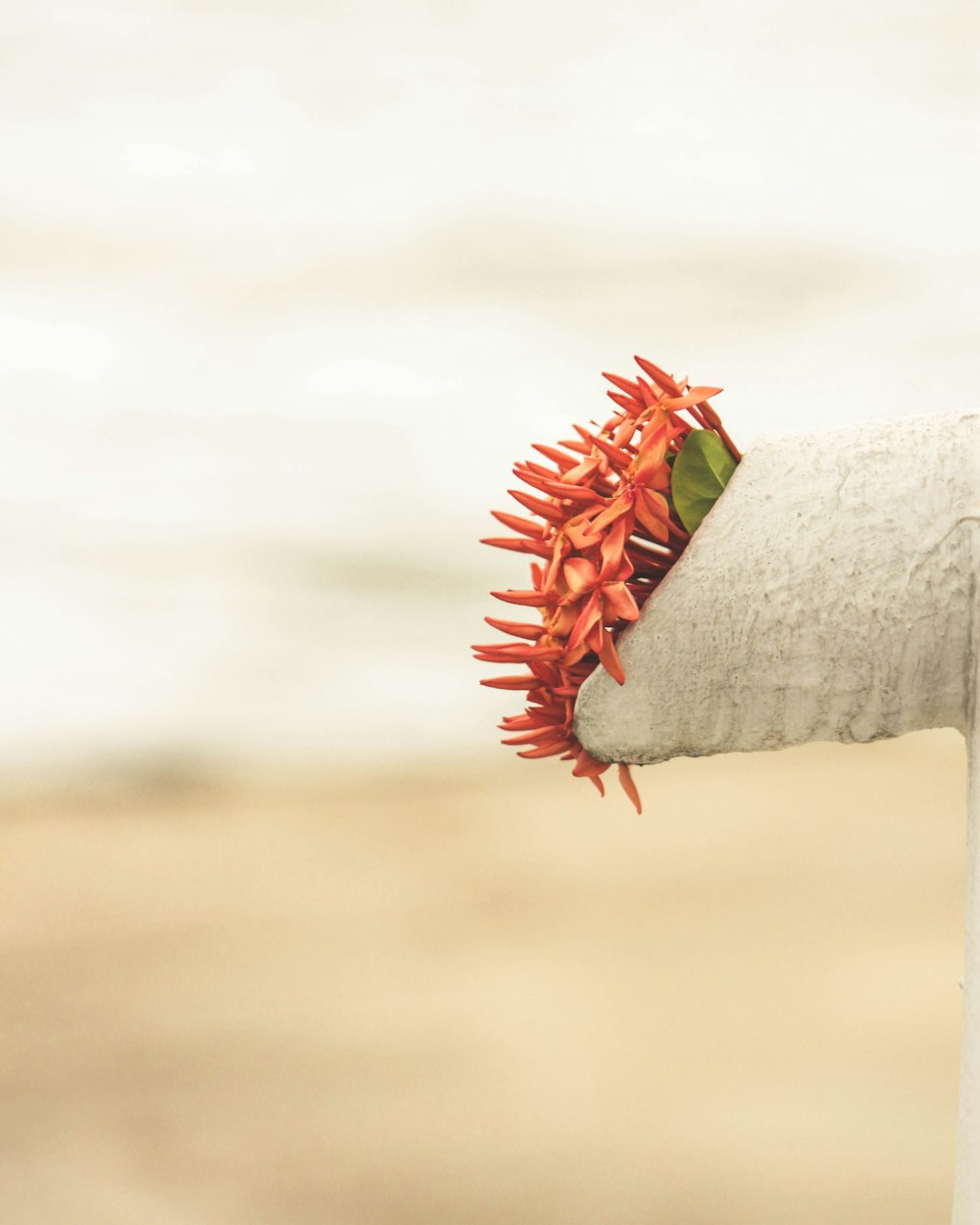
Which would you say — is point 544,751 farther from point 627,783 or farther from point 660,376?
point 660,376

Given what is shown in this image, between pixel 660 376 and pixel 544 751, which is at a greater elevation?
pixel 660 376

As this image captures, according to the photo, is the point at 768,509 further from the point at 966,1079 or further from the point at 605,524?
the point at 966,1079

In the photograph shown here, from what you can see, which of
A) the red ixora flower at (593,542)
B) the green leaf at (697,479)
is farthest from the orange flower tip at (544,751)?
the green leaf at (697,479)

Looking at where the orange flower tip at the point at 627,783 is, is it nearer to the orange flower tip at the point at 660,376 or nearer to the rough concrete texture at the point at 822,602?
the rough concrete texture at the point at 822,602

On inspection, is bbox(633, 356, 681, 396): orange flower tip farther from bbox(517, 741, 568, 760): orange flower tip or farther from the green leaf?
bbox(517, 741, 568, 760): orange flower tip

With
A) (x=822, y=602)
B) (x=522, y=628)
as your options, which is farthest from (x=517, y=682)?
(x=822, y=602)

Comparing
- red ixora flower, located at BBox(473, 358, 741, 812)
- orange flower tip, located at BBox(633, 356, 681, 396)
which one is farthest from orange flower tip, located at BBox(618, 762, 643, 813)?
orange flower tip, located at BBox(633, 356, 681, 396)
